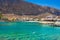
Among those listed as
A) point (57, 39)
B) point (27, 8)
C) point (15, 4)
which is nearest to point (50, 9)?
point (27, 8)

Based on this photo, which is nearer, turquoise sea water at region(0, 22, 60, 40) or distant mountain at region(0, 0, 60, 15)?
turquoise sea water at region(0, 22, 60, 40)

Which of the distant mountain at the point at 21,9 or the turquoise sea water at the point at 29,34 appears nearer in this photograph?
the turquoise sea water at the point at 29,34

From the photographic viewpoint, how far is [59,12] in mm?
90875

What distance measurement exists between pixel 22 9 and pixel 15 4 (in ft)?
21.9

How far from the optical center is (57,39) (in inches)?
443

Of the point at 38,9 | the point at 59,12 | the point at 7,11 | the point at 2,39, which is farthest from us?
the point at 38,9

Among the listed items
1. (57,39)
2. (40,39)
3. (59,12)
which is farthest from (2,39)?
(59,12)

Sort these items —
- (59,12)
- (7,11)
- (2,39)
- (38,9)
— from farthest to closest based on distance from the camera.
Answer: (38,9)
(7,11)
(59,12)
(2,39)

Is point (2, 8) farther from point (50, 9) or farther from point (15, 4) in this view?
point (50, 9)

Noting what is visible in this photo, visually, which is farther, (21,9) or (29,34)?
(21,9)

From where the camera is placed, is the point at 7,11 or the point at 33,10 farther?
the point at 33,10

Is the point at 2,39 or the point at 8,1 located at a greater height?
the point at 8,1

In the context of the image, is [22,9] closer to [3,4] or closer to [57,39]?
[3,4]

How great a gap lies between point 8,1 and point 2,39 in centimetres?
10524
